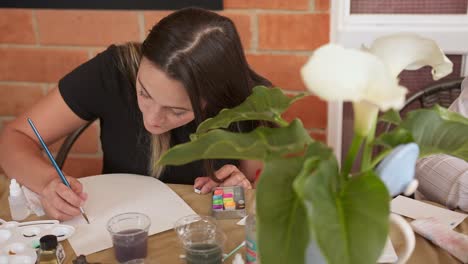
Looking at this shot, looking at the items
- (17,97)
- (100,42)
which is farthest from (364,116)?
(17,97)

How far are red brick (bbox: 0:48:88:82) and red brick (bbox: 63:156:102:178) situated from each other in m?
0.32

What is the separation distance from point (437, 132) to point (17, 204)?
836mm

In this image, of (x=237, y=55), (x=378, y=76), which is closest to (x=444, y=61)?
(x=378, y=76)

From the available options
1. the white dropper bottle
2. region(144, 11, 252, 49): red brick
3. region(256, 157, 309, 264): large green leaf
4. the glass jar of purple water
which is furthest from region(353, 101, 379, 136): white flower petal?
region(144, 11, 252, 49): red brick

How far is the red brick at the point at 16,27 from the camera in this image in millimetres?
1921

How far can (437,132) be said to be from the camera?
0.75 m

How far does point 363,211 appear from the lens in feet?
1.99

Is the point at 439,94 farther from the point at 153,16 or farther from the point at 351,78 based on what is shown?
the point at 351,78

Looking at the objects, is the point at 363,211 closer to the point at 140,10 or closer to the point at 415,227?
the point at 415,227

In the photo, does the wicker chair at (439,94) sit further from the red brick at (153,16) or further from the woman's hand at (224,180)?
the red brick at (153,16)

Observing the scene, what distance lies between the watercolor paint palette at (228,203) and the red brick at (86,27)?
88 centimetres

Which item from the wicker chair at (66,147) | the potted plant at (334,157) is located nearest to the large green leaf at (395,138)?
the potted plant at (334,157)

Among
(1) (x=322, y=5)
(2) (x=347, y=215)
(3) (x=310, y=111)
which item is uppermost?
(1) (x=322, y=5)

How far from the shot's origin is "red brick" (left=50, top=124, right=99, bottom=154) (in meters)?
2.04
